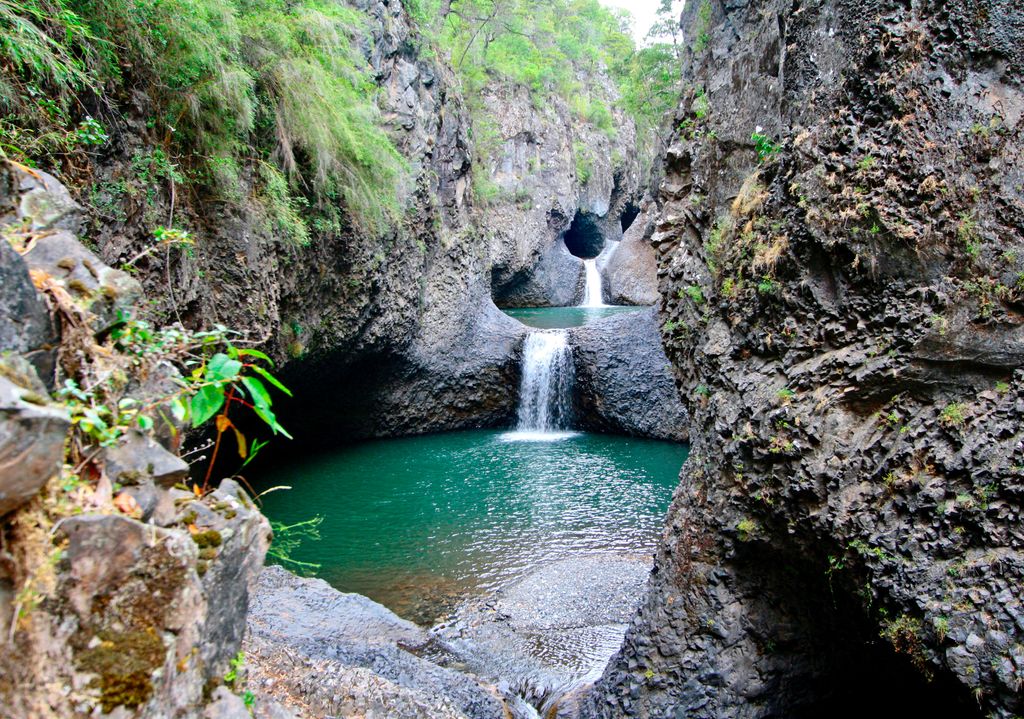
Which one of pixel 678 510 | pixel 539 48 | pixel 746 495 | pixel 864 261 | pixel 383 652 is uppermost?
pixel 539 48

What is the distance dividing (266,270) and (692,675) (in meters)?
8.02

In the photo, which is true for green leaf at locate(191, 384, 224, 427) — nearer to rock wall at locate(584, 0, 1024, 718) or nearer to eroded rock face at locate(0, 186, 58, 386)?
eroded rock face at locate(0, 186, 58, 386)

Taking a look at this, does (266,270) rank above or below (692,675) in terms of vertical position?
above

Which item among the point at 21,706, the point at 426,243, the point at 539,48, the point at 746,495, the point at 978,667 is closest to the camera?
the point at 21,706

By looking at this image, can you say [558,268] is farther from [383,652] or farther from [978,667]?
[978,667]

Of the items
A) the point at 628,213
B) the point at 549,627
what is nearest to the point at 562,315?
the point at 628,213

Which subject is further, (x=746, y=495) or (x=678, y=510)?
(x=678, y=510)

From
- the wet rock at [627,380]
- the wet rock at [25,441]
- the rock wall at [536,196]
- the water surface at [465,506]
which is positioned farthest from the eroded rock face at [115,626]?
the rock wall at [536,196]

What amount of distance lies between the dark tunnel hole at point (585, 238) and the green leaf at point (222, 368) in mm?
33043

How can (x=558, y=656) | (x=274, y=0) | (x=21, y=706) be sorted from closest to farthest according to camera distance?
(x=21, y=706), (x=558, y=656), (x=274, y=0)

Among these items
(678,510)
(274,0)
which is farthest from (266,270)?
(678,510)

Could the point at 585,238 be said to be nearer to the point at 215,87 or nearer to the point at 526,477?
the point at 526,477

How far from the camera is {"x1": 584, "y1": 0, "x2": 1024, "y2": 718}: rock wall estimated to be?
11.6ft

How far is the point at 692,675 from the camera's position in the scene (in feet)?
16.2
